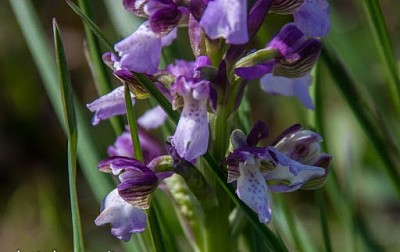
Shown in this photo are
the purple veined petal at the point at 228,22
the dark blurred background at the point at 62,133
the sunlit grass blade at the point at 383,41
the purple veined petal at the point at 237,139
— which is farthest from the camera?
the dark blurred background at the point at 62,133

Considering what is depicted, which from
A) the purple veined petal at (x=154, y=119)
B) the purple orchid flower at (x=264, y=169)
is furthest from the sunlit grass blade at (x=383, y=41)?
the purple veined petal at (x=154, y=119)

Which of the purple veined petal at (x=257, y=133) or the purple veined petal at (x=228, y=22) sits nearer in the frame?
the purple veined petal at (x=228, y=22)

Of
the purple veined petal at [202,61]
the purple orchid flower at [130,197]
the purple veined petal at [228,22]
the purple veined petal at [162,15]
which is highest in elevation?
the purple veined petal at [162,15]

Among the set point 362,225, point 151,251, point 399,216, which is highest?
point 151,251

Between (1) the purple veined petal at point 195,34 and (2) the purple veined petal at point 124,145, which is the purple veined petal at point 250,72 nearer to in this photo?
(1) the purple veined petal at point 195,34

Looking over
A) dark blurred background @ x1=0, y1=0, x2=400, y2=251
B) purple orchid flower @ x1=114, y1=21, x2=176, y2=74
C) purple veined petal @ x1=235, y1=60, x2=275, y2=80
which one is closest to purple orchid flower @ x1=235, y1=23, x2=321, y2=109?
purple veined petal @ x1=235, y1=60, x2=275, y2=80

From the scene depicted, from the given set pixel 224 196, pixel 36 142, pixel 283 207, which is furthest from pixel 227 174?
pixel 36 142

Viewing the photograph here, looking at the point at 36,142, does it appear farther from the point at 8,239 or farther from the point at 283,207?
the point at 283,207
